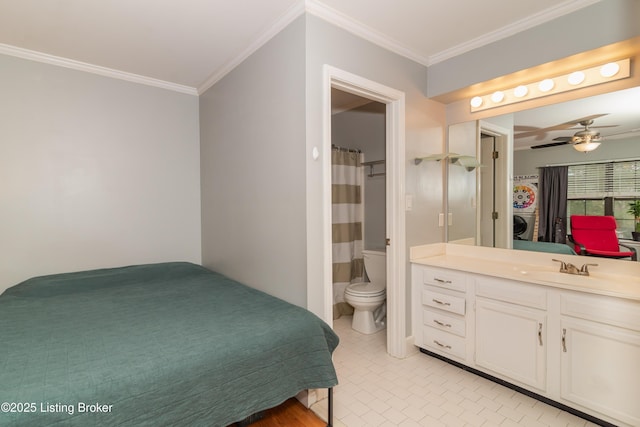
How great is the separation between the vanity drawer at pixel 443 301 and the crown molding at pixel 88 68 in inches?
116

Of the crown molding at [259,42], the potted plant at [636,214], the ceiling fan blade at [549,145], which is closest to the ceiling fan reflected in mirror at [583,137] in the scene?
the ceiling fan blade at [549,145]

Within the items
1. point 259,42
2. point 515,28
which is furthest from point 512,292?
point 259,42

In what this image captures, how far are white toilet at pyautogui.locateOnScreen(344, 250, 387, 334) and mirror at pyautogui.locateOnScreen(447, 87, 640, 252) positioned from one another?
796 mm

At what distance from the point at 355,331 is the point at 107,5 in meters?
3.12

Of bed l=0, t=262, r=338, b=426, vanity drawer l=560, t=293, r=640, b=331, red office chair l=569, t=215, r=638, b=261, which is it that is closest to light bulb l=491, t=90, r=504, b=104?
red office chair l=569, t=215, r=638, b=261

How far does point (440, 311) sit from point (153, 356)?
1951 millimetres

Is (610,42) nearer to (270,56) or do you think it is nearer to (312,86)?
(312,86)

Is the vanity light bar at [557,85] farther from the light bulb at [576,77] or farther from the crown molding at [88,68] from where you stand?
the crown molding at [88,68]

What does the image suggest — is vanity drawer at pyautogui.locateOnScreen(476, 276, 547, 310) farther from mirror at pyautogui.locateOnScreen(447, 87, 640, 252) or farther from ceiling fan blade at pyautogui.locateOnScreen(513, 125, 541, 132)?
ceiling fan blade at pyautogui.locateOnScreen(513, 125, 541, 132)

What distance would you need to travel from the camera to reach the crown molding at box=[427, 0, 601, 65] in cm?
183

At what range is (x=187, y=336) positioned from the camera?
1456 millimetres

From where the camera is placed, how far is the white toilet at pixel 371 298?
2.88 metres

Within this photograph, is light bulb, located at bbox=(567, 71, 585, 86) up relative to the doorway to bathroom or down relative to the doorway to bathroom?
up

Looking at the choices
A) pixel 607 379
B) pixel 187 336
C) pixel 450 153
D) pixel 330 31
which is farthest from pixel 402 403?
pixel 330 31
